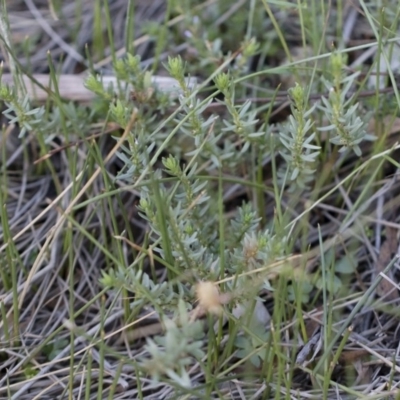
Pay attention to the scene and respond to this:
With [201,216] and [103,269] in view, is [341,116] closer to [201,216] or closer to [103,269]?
[201,216]

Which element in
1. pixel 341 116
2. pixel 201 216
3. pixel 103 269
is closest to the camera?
pixel 341 116

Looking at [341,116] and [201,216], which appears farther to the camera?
[201,216]

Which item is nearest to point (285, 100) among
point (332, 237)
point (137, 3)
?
point (332, 237)

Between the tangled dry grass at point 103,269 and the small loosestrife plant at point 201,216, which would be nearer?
the small loosestrife plant at point 201,216

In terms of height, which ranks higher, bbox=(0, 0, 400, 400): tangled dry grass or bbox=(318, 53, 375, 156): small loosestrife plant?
bbox=(318, 53, 375, 156): small loosestrife plant

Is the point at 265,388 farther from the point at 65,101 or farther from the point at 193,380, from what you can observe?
the point at 65,101

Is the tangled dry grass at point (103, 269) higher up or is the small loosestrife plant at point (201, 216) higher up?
the small loosestrife plant at point (201, 216)

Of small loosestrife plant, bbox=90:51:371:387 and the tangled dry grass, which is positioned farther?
the tangled dry grass

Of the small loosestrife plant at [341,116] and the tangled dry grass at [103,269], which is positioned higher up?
the small loosestrife plant at [341,116]

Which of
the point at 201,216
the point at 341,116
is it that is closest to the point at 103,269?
the point at 201,216

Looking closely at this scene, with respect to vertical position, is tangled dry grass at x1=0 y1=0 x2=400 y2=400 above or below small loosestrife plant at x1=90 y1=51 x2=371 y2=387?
below

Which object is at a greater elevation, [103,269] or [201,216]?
[201,216]
